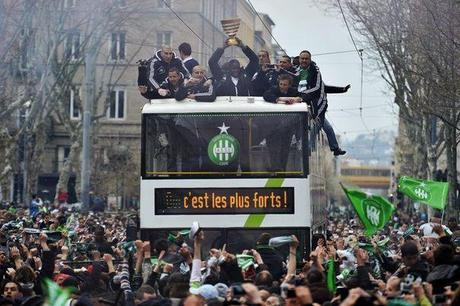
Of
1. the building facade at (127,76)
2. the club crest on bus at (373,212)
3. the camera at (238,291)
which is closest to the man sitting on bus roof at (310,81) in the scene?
the club crest on bus at (373,212)

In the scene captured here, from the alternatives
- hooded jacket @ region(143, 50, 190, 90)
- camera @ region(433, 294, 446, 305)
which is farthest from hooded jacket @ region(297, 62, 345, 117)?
camera @ region(433, 294, 446, 305)

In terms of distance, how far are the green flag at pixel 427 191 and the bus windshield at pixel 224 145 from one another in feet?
16.3

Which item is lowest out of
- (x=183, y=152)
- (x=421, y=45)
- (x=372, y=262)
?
(x=372, y=262)

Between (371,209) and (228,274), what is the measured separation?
2416 mm

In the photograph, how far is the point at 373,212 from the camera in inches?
682

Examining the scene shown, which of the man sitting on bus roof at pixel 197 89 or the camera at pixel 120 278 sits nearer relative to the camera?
the camera at pixel 120 278

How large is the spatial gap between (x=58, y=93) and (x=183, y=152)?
3410 centimetres

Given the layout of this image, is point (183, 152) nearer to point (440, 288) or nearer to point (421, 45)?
point (440, 288)

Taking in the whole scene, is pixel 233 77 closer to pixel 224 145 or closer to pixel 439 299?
pixel 224 145

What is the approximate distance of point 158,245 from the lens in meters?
18.0

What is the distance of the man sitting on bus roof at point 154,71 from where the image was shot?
20.0m

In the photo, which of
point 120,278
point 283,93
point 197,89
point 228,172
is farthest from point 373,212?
A: point 197,89

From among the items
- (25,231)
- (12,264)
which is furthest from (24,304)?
(25,231)

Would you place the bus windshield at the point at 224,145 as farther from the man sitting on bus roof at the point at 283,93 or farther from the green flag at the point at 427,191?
the green flag at the point at 427,191
